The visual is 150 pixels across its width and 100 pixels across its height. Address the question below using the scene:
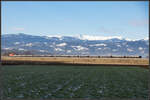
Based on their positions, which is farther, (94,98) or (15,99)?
(94,98)

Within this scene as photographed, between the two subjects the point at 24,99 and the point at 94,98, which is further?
the point at 94,98

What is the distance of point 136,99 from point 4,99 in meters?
8.56

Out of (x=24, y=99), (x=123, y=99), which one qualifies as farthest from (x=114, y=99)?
(x=24, y=99)

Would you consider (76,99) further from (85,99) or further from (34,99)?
(34,99)

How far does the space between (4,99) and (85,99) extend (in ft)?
17.1

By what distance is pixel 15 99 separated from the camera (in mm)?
17250

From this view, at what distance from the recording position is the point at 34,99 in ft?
57.0

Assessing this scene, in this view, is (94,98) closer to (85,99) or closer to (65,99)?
(85,99)

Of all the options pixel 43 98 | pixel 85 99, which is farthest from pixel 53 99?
pixel 85 99

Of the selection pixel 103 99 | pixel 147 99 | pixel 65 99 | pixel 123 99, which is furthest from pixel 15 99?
pixel 147 99

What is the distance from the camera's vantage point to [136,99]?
18.0 metres

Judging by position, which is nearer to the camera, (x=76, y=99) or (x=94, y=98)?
(x=76, y=99)

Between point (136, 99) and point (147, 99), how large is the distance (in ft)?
2.46

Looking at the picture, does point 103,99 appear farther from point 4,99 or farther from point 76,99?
point 4,99
